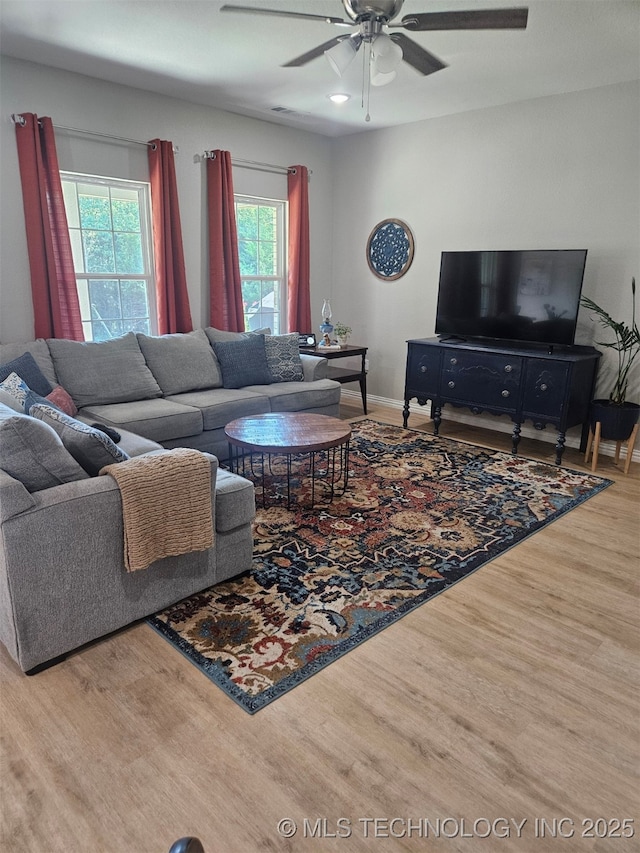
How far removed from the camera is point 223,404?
3998mm

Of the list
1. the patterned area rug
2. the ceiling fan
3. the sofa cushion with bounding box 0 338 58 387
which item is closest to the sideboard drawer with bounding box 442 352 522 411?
the patterned area rug

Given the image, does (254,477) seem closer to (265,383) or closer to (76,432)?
(265,383)

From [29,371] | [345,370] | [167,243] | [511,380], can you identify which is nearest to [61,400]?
[29,371]

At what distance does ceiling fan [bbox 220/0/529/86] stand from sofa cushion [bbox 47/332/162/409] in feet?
7.58

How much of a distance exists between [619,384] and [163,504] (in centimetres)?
354

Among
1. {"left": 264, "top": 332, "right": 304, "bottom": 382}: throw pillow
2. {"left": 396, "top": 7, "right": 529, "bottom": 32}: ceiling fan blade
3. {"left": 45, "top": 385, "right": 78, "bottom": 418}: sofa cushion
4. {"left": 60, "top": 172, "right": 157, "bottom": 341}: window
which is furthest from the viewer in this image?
{"left": 264, "top": 332, "right": 304, "bottom": 382}: throw pillow

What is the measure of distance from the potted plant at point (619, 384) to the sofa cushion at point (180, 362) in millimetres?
2939

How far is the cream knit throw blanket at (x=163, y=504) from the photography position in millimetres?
2064

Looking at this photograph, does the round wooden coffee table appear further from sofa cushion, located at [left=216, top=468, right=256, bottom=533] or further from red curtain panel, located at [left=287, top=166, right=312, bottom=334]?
red curtain panel, located at [left=287, top=166, right=312, bottom=334]

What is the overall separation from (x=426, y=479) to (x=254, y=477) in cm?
120

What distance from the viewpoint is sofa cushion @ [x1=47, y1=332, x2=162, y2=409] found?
3779 millimetres

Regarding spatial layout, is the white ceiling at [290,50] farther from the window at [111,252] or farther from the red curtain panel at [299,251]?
the red curtain panel at [299,251]

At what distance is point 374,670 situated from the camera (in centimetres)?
204

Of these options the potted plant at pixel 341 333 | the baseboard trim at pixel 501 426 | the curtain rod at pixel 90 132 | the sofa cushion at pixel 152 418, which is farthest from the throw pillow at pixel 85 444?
the baseboard trim at pixel 501 426
